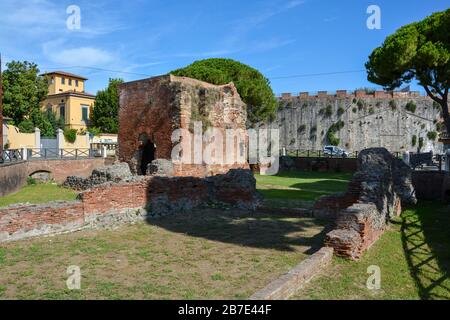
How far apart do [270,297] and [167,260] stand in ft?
9.03

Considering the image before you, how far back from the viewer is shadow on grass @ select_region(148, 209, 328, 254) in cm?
870

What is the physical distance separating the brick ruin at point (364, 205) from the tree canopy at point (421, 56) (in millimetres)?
5569

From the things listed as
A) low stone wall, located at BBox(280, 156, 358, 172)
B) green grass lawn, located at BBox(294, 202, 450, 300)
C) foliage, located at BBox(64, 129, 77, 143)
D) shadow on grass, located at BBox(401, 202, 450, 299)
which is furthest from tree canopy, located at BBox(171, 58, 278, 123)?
green grass lawn, located at BBox(294, 202, 450, 300)

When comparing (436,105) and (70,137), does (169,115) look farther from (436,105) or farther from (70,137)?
(436,105)

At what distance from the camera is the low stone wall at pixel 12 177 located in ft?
51.2

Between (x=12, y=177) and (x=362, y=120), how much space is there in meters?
33.3

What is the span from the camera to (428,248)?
8312 mm

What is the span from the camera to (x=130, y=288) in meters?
5.82

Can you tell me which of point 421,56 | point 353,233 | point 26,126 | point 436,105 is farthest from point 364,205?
point 436,105

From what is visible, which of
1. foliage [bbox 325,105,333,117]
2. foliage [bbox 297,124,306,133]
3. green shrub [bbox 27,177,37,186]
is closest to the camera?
green shrub [bbox 27,177,37,186]

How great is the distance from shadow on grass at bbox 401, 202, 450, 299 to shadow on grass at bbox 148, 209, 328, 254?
71.8 inches

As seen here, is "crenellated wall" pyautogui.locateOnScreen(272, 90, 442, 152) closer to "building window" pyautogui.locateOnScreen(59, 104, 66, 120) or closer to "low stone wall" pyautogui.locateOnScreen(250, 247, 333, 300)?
"building window" pyautogui.locateOnScreen(59, 104, 66, 120)

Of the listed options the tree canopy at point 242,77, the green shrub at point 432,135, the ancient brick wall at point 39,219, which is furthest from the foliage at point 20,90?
the green shrub at point 432,135
